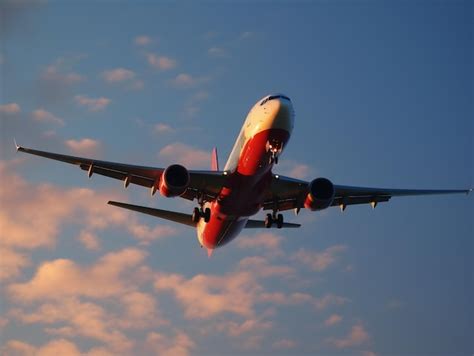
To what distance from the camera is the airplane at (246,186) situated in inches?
1310

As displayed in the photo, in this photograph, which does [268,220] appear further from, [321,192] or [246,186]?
[246,186]

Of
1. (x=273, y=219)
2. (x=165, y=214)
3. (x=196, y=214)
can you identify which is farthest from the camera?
(x=165, y=214)

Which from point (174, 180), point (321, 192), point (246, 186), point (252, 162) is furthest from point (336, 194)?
point (174, 180)

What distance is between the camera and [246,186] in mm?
35094

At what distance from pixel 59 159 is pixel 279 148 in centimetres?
1105

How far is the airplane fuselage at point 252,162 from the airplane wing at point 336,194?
196 centimetres

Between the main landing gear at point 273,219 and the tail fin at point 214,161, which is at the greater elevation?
the tail fin at point 214,161

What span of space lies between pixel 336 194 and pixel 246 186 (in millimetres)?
7861

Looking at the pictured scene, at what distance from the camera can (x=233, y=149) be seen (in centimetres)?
3697

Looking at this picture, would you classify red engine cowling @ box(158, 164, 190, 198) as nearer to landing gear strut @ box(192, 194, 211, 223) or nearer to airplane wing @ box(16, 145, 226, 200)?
airplane wing @ box(16, 145, 226, 200)

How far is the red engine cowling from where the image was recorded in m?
34.9

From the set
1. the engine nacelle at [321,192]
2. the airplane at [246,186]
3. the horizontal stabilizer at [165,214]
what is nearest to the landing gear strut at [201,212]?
the airplane at [246,186]

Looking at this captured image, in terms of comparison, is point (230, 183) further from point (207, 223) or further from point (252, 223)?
point (252, 223)

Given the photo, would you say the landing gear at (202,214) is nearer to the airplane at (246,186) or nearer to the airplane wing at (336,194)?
the airplane at (246,186)
